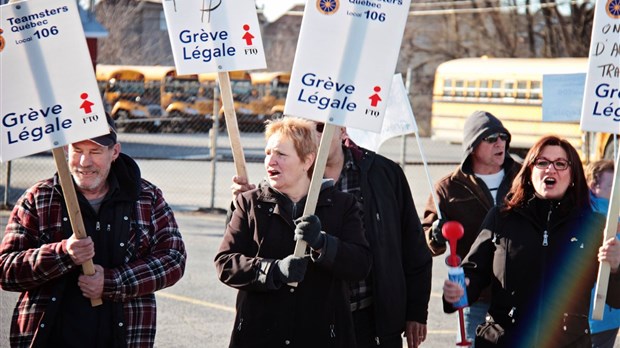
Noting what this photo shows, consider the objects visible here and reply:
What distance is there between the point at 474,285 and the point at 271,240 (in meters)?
1.16

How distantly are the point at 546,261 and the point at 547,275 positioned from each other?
6 centimetres

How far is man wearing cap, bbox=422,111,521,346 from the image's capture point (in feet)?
20.5

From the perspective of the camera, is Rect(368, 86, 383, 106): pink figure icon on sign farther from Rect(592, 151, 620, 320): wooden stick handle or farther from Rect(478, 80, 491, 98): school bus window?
Rect(478, 80, 491, 98): school bus window

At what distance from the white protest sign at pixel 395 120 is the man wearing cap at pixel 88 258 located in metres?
2.72

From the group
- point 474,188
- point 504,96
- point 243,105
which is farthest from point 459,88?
point 474,188

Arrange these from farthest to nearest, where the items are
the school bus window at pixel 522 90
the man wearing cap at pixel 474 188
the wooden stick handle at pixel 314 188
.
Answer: the school bus window at pixel 522 90 → the man wearing cap at pixel 474 188 → the wooden stick handle at pixel 314 188

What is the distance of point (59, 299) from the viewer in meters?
4.54

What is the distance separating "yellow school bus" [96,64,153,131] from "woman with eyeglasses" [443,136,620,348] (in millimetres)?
27982

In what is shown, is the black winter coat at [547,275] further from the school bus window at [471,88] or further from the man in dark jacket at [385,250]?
the school bus window at [471,88]

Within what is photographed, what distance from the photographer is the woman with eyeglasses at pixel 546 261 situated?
5.07 meters

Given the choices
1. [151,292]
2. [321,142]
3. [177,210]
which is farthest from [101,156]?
[177,210]

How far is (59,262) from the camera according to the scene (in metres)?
4.41

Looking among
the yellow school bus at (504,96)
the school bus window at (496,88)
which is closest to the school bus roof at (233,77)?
the yellow school bus at (504,96)

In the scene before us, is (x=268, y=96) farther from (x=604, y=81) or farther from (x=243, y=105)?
(x=604, y=81)
